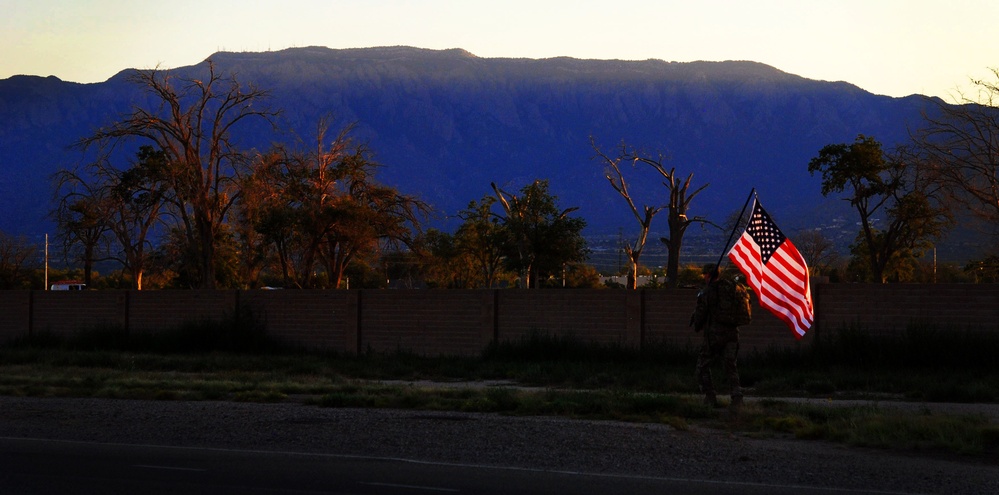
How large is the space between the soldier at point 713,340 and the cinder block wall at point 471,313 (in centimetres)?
828

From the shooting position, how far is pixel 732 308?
1535 centimetres

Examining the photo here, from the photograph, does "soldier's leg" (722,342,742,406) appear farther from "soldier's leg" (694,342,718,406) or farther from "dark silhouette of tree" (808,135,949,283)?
"dark silhouette of tree" (808,135,949,283)

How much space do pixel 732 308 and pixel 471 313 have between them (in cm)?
1238

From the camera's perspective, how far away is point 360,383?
68.9 ft

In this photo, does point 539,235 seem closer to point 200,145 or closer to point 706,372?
point 200,145

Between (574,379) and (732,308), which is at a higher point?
(732,308)

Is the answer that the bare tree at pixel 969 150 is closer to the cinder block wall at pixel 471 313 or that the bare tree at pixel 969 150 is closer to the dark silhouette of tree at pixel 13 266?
the cinder block wall at pixel 471 313

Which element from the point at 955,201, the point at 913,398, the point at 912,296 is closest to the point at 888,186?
the point at 955,201

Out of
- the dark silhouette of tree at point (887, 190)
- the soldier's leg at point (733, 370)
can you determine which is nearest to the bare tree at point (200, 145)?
the dark silhouette of tree at point (887, 190)

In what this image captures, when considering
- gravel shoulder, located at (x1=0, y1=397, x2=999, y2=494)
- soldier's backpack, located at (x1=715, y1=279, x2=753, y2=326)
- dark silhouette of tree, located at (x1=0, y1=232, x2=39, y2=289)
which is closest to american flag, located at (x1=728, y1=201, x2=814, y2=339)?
soldier's backpack, located at (x1=715, y1=279, x2=753, y2=326)

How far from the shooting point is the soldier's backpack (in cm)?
1534

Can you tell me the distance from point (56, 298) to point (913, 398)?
1025 inches

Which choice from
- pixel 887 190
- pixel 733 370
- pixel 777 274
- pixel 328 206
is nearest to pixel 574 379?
pixel 777 274

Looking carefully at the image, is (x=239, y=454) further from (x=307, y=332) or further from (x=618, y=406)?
(x=307, y=332)
